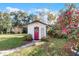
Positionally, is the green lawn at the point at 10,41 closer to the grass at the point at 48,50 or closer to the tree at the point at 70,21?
the grass at the point at 48,50

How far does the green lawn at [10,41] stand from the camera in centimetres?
396

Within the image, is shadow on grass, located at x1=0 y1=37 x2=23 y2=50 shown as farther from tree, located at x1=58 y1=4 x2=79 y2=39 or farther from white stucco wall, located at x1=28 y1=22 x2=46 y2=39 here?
tree, located at x1=58 y1=4 x2=79 y2=39

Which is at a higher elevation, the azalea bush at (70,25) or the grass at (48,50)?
the azalea bush at (70,25)

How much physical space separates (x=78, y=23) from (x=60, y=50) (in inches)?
14.4

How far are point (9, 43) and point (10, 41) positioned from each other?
0.08ft

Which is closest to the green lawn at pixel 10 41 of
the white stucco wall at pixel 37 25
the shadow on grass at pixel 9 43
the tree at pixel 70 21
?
the shadow on grass at pixel 9 43

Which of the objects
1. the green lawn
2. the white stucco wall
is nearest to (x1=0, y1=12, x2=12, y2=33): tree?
the green lawn

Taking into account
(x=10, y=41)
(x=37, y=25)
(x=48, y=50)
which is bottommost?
(x=48, y=50)

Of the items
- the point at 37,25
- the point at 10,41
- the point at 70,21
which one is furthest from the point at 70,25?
the point at 10,41

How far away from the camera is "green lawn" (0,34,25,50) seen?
3.96 m

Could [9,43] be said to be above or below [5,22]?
below

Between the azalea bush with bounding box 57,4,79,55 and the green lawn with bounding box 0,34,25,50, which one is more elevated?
the azalea bush with bounding box 57,4,79,55

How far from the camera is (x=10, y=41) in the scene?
3971mm

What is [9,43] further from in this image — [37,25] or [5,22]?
[37,25]
